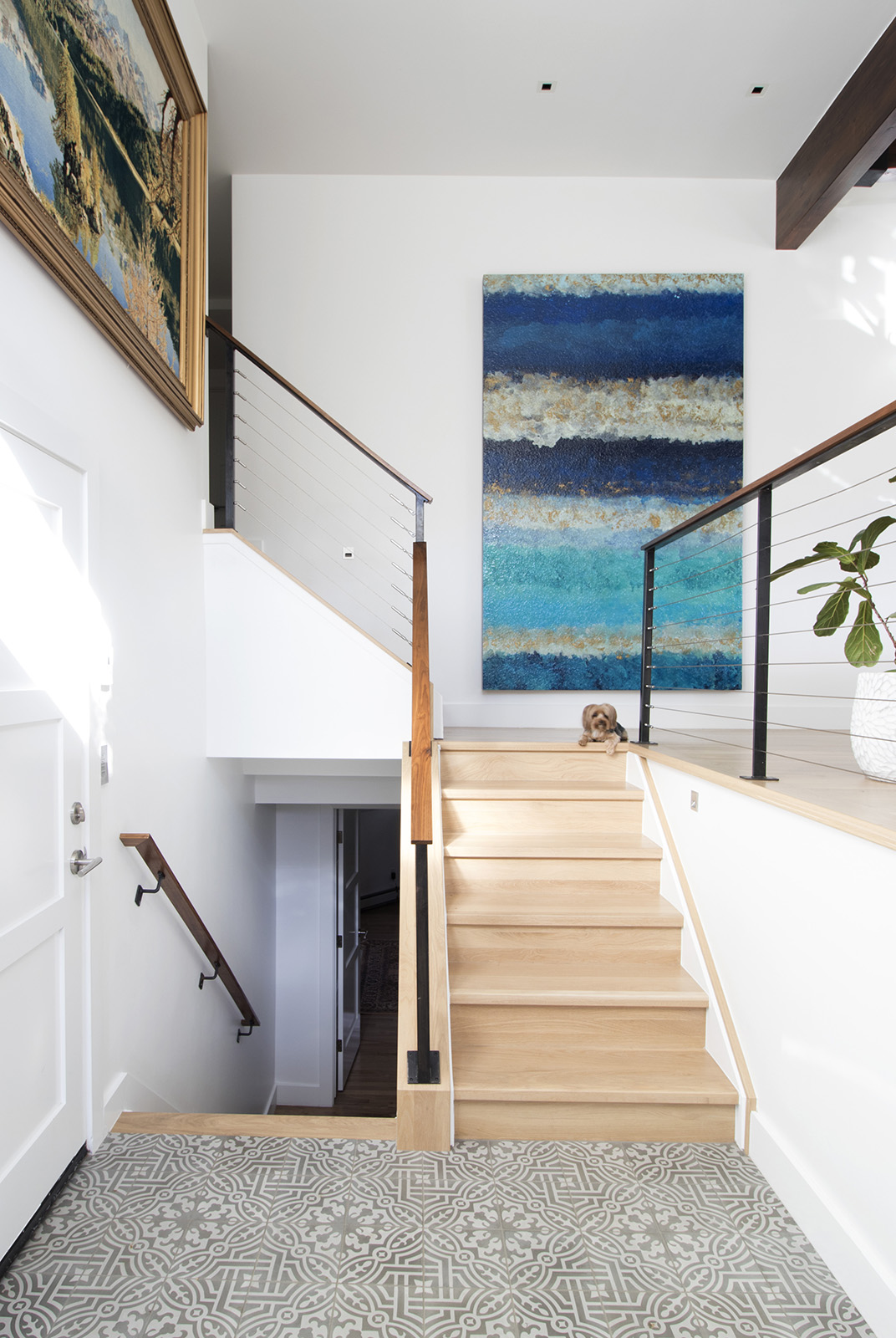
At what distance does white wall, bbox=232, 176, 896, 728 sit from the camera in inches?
168

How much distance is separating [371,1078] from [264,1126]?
4.13 m

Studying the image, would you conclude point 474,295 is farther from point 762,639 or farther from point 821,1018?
point 821,1018

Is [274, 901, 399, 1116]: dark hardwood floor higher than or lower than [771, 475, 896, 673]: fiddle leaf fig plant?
lower

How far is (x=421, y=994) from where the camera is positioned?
1.99 meters

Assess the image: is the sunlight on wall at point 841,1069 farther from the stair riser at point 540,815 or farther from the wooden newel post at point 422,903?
the stair riser at point 540,815

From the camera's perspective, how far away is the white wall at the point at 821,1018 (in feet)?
4.81

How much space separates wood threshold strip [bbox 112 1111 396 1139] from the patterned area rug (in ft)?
15.3

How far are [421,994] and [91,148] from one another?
244 cm

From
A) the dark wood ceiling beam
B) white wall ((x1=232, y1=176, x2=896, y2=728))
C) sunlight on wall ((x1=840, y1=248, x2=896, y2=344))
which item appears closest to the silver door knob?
white wall ((x1=232, y1=176, x2=896, y2=728))

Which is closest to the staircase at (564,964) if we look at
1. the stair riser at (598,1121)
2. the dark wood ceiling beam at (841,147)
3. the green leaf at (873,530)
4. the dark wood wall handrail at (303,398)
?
the stair riser at (598,1121)

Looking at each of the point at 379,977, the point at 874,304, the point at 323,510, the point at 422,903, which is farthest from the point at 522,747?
the point at 379,977

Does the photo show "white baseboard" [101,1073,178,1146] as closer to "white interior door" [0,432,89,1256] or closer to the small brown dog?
"white interior door" [0,432,89,1256]

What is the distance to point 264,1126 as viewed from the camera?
1.98 metres

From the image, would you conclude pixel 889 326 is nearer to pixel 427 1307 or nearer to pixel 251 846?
pixel 251 846
